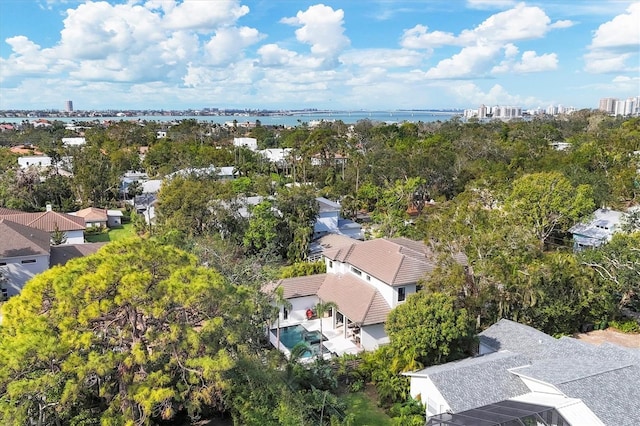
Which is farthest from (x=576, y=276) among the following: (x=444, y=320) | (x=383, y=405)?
(x=383, y=405)

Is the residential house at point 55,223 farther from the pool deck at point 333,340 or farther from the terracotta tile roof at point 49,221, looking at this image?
the pool deck at point 333,340

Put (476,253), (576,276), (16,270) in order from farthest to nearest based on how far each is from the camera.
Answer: (16,270) → (576,276) → (476,253)

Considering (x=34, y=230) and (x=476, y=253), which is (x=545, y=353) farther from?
(x=34, y=230)

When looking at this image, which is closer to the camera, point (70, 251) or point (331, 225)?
point (70, 251)

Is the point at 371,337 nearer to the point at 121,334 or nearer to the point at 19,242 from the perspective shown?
the point at 121,334

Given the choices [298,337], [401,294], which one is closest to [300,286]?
[298,337]

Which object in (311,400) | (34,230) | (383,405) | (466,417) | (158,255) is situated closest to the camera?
(158,255)
